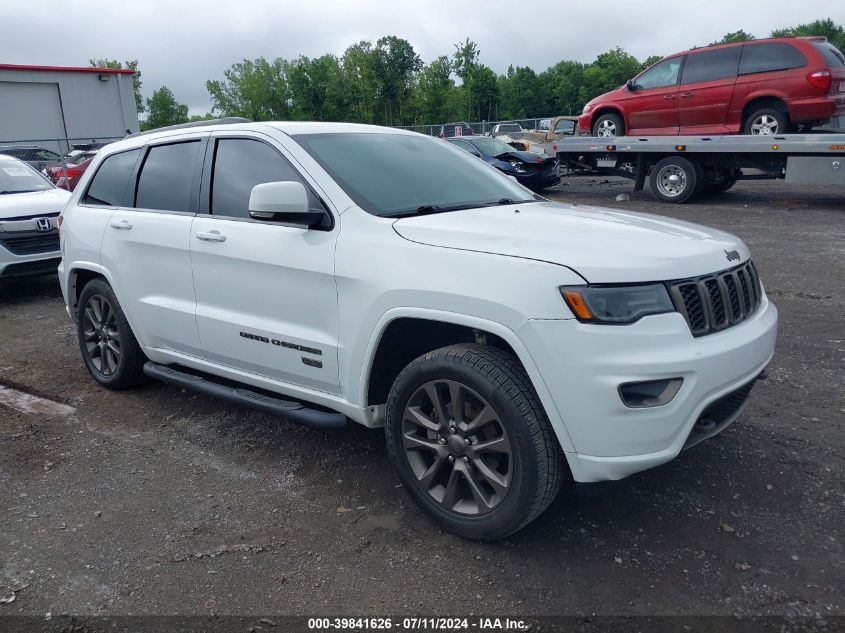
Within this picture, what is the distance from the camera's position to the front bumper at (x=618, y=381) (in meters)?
2.64

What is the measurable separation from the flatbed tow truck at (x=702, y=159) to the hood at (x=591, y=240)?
9.78 meters

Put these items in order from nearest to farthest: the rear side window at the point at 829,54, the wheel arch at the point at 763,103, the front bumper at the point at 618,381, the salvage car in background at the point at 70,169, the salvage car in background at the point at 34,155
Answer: the front bumper at the point at 618,381
the rear side window at the point at 829,54
the wheel arch at the point at 763,103
the salvage car in background at the point at 70,169
the salvage car in background at the point at 34,155

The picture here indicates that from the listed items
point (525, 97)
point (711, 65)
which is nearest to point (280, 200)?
point (711, 65)

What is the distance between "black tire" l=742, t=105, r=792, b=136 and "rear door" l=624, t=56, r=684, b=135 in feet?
4.61

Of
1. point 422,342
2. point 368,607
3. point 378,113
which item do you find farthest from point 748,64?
point 378,113

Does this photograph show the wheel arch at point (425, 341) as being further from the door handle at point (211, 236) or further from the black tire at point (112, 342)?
the black tire at point (112, 342)

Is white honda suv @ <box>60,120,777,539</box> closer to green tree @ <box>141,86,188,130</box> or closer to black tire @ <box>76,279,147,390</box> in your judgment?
black tire @ <box>76,279,147,390</box>

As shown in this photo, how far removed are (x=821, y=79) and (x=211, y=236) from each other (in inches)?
439

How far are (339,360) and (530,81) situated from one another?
10199cm

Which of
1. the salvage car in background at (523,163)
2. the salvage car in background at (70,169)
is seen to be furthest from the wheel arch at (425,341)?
the salvage car in background at (70,169)

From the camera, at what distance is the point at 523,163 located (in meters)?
17.2

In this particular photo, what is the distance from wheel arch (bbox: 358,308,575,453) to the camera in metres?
2.75

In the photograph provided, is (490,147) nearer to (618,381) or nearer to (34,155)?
(34,155)

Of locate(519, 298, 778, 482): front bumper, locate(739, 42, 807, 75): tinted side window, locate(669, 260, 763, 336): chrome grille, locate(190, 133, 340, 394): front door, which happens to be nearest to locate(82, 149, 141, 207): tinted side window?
locate(190, 133, 340, 394): front door
